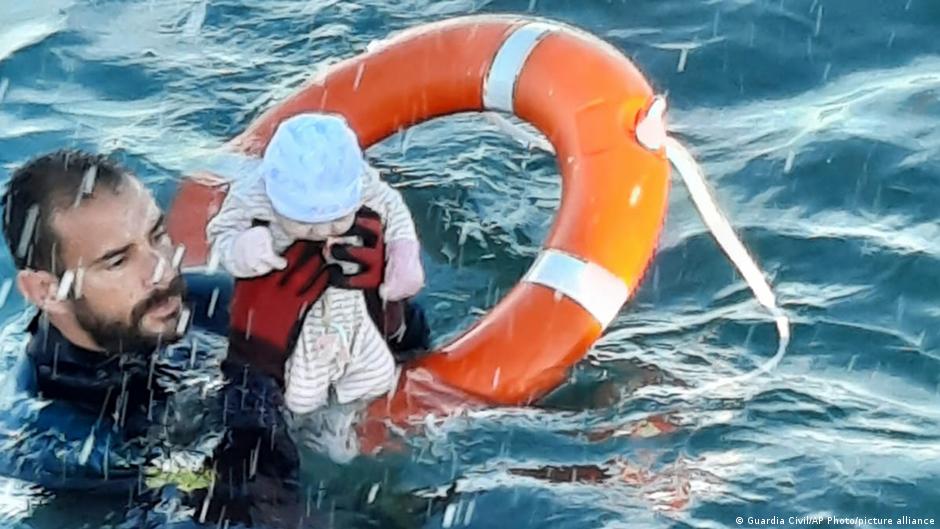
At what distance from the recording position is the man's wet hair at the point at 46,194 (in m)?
4.26

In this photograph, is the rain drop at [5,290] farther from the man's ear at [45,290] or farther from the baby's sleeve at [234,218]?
the baby's sleeve at [234,218]

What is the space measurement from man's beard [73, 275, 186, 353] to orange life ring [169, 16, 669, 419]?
0.65m

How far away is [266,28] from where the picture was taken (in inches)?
287

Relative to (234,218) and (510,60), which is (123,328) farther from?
(510,60)

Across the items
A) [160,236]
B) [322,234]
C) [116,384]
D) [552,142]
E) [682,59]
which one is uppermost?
→ [682,59]

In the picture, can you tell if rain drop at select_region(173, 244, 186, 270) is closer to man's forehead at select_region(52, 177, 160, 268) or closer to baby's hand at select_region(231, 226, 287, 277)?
man's forehead at select_region(52, 177, 160, 268)

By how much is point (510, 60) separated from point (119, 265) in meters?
1.47

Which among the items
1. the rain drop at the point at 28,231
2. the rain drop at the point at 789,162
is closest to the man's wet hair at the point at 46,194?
the rain drop at the point at 28,231

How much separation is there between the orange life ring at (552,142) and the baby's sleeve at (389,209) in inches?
16.9

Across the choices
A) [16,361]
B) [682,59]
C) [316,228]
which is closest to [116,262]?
[316,228]

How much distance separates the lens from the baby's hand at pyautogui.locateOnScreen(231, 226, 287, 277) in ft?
13.7

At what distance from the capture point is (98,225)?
14.0 feet

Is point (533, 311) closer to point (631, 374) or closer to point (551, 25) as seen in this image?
point (631, 374)

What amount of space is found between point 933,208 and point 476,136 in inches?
65.2
